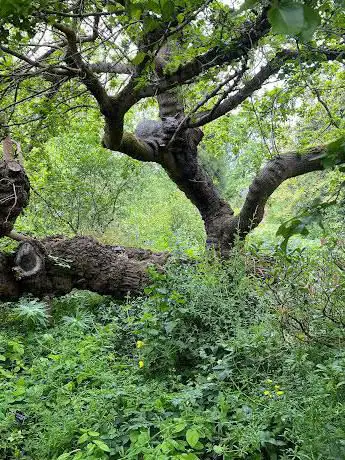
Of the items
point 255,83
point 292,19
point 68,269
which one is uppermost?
point 255,83

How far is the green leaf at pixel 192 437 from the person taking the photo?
2141mm

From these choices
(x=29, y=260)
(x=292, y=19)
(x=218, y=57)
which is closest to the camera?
(x=292, y=19)

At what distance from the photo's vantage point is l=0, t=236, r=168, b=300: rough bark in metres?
4.43

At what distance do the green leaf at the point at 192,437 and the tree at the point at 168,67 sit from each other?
5.75 ft

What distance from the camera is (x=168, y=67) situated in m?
3.81

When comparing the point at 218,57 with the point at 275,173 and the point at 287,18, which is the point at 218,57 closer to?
the point at 275,173

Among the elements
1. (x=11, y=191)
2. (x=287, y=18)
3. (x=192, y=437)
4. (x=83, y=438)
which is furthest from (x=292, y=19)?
(x=11, y=191)

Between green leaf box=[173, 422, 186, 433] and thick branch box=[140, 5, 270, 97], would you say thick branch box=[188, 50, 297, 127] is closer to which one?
thick branch box=[140, 5, 270, 97]

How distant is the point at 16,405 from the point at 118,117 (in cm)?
262

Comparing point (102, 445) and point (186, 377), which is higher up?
point (102, 445)

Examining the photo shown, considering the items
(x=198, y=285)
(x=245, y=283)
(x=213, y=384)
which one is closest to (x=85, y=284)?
(x=198, y=285)

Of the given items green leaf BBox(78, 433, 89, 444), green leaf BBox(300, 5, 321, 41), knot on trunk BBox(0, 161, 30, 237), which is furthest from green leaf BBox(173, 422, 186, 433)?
knot on trunk BBox(0, 161, 30, 237)

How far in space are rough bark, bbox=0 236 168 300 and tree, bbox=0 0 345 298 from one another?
1.19 m

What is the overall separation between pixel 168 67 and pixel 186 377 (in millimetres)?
2563
